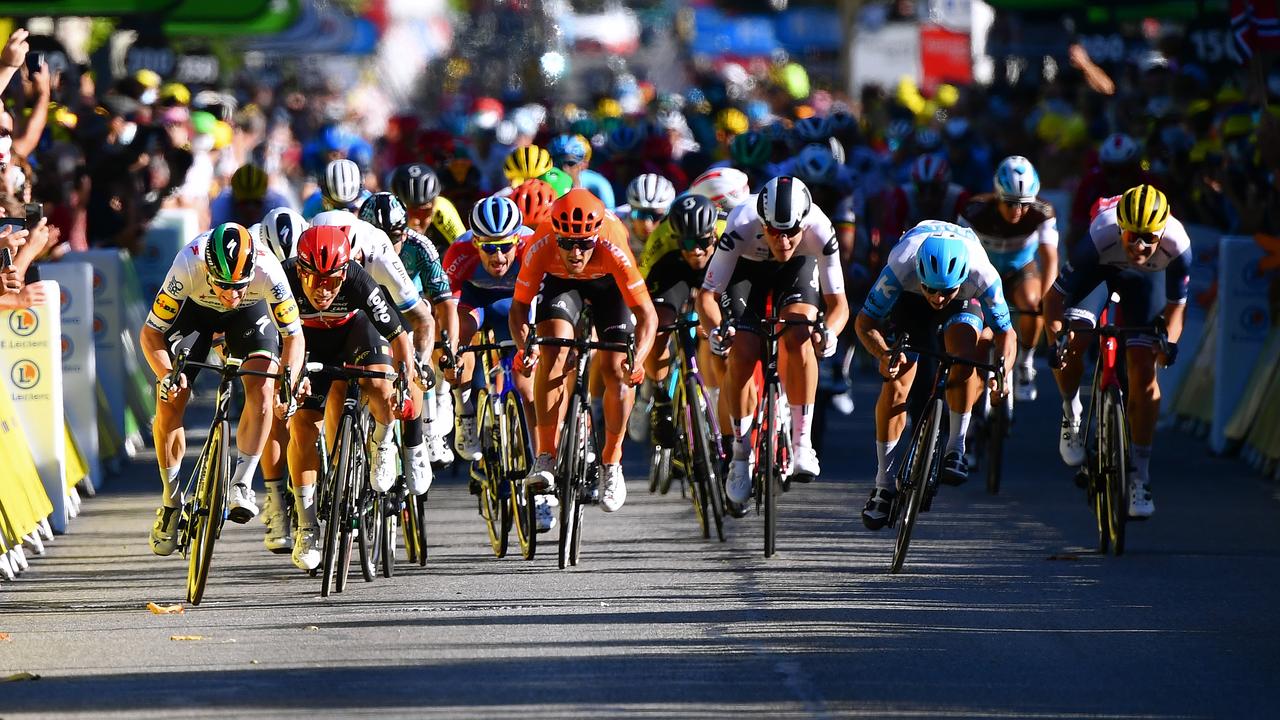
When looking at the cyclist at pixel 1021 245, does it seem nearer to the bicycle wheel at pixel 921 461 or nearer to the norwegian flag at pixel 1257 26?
the norwegian flag at pixel 1257 26

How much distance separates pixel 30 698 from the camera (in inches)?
324

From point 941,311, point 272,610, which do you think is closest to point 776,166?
point 941,311

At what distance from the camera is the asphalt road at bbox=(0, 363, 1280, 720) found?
8.18 m

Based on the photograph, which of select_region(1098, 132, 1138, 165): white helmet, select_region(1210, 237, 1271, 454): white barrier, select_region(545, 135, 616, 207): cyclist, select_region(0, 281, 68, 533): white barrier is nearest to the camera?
select_region(0, 281, 68, 533): white barrier

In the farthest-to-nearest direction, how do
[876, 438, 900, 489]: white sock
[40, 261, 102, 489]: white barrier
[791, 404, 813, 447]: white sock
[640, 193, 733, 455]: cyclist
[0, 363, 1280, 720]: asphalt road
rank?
[40, 261, 102, 489]: white barrier < [640, 193, 733, 455]: cyclist < [791, 404, 813, 447]: white sock < [876, 438, 900, 489]: white sock < [0, 363, 1280, 720]: asphalt road

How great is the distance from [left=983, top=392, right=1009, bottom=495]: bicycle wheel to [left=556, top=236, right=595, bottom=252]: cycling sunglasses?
11.5ft

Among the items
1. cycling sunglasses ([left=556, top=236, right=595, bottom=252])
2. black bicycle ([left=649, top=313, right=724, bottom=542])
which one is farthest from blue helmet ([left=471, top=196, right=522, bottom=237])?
black bicycle ([left=649, top=313, right=724, bottom=542])

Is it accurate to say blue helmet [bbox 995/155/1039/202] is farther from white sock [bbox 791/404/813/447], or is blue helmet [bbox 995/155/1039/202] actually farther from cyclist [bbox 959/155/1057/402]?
white sock [bbox 791/404/813/447]

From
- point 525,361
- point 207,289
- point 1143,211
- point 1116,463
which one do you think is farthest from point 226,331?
point 1143,211

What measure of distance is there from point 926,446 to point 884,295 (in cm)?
77

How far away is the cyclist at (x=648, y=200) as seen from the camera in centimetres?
1377

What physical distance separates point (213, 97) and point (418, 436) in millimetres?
14517

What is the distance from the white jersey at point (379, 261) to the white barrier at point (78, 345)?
12.7ft

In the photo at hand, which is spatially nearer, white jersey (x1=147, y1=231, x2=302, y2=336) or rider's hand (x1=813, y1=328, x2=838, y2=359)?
white jersey (x1=147, y1=231, x2=302, y2=336)
